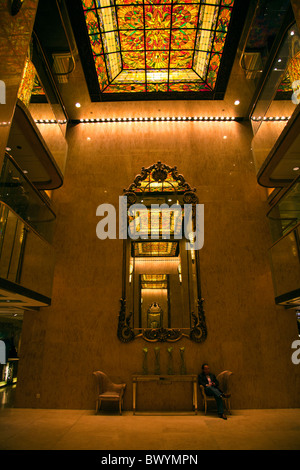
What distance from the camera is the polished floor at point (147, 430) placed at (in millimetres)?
3789

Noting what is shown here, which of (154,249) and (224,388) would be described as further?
(154,249)

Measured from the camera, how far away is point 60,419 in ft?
17.1

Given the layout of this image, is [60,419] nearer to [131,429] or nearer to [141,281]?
[131,429]

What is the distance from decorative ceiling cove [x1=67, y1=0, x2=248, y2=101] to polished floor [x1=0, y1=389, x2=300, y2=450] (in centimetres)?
769

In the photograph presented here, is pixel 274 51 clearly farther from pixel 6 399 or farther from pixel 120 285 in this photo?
pixel 6 399

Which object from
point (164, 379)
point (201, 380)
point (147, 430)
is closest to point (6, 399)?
point (164, 379)

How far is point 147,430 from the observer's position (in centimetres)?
453

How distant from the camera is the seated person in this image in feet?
17.6

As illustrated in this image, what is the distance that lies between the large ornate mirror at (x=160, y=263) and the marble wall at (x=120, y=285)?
0.76 feet

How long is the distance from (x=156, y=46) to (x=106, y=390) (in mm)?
8128

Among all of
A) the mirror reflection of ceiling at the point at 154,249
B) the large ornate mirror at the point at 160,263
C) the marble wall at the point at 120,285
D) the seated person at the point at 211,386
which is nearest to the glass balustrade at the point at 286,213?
the marble wall at the point at 120,285

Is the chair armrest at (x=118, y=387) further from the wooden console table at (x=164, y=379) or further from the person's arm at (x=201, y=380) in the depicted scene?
the person's arm at (x=201, y=380)
